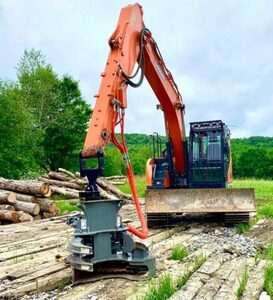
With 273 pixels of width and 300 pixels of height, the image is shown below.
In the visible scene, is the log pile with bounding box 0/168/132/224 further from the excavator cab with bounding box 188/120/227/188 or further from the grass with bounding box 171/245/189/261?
the grass with bounding box 171/245/189/261

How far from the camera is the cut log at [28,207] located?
12055 mm

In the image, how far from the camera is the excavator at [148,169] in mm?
5461

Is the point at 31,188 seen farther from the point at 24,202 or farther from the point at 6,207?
the point at 6,207

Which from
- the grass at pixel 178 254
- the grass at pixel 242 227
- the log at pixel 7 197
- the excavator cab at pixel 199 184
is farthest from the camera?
the log at pixel 7 197

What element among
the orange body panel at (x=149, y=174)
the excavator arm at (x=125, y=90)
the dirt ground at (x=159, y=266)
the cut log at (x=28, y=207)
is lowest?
the dirt ground at (x=159, y=266)

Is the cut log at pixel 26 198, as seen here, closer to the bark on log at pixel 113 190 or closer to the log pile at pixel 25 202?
the log pile at pixel 25 202

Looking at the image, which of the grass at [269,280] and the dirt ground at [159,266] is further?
the dirt ground at [159,266]

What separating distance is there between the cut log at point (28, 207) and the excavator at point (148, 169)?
333 cm

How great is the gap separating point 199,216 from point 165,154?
5.63ft

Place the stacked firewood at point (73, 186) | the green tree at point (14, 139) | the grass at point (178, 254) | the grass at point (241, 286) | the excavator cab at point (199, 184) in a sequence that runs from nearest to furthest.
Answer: the grass at point (241, 286) < the grass at point (178, 254) < the excavator cab at point (199, 184) < the stacked firewood at point (73, 186) < the green tree at point (14, 139)

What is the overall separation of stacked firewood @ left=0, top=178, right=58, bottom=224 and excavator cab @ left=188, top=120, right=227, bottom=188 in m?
4.21

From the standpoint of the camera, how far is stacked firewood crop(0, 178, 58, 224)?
11.6 m

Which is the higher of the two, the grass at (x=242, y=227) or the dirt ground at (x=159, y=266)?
the grass at (x=242, y=227)

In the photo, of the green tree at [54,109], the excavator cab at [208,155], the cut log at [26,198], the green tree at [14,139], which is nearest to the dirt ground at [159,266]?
the excavator cab at [208,155]
